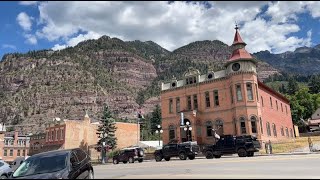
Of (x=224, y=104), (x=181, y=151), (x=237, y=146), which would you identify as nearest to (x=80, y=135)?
(x=224, y=104)

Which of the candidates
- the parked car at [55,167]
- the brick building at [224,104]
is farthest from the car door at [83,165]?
the brick building at [224,104]

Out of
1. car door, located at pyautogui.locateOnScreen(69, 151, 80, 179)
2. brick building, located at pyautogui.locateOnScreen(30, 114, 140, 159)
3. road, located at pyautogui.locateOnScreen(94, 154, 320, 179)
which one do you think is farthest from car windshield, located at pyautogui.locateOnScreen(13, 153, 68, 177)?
brick building, located at pyautogui.locateOnScreen(30, 114, 140, 159)

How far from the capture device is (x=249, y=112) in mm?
43500

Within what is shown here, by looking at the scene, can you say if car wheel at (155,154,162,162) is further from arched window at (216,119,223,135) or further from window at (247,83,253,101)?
window at (247,83,253,101)

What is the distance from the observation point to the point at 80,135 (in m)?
67.8

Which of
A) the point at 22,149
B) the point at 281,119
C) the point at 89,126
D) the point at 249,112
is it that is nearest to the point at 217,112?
the point at 249,112

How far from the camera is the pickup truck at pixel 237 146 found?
29.9 metres

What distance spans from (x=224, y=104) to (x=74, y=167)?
38.0 meters

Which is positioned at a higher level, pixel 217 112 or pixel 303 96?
pixel 303 96

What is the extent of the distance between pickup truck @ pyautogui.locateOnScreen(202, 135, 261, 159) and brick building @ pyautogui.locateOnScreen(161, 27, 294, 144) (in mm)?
13242

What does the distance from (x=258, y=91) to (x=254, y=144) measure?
690 inches

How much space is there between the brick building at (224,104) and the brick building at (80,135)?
52.8 feet

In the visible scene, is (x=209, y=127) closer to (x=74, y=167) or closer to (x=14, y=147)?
(x=74, y=167)

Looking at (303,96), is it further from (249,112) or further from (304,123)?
(249,112)
